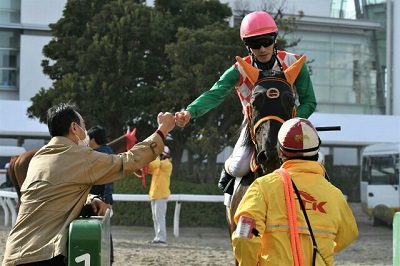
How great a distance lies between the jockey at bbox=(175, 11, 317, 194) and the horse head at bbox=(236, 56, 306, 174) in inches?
7.4

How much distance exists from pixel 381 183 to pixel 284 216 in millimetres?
17718

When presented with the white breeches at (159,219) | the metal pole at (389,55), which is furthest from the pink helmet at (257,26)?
the metal pole at (389,55)

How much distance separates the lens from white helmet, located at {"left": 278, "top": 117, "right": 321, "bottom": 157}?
371 centimetres

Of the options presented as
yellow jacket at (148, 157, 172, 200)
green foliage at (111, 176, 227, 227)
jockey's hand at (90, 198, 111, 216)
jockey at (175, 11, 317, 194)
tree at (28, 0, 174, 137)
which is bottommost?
green foliage at (111, 176, 227, 227)

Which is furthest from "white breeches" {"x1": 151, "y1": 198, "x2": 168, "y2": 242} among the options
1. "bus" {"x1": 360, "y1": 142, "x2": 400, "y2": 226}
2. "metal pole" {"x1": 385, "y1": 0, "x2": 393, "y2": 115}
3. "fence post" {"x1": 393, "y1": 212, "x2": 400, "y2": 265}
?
"metal pole" {"x1": 385, "y1": 0, "x2": 393, "y2": 115}

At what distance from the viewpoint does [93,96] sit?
58.6 ft

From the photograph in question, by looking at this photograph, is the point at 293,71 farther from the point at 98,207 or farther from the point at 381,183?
the point at 381,183

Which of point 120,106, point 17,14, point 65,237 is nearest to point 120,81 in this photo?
point 120,106

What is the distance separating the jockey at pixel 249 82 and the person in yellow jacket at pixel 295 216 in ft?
4.71

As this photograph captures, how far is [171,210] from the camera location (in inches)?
688

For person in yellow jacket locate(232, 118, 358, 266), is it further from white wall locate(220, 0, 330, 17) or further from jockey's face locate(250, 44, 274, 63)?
white wall locate(220, 0, 330, 17)

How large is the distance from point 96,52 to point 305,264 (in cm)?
1458

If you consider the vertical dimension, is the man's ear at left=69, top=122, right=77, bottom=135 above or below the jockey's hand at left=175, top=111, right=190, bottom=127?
below

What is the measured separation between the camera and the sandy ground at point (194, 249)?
11547 mm
